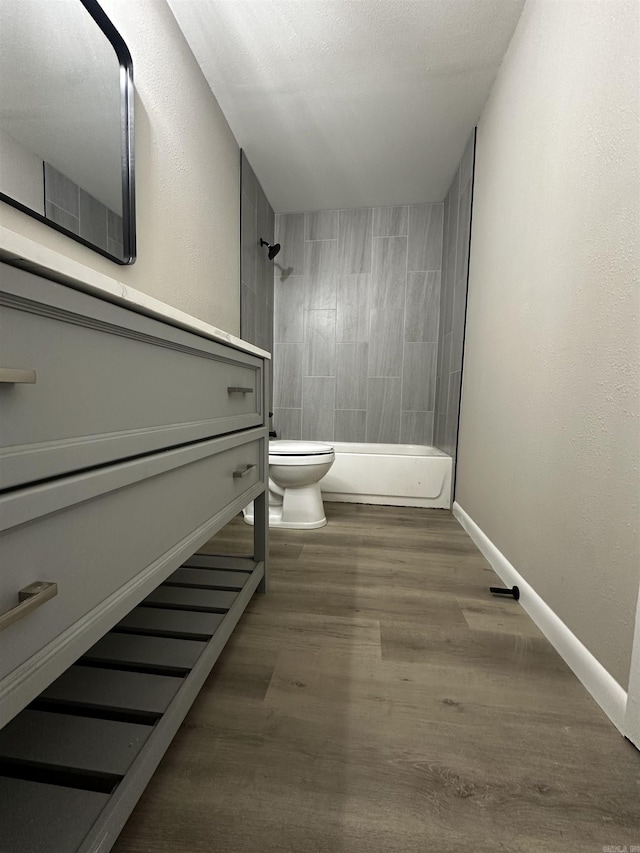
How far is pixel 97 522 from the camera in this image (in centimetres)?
49

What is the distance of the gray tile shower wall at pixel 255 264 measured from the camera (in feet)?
7.76

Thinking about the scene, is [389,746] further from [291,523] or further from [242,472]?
[291,523]

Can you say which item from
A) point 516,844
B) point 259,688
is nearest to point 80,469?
point 259,688

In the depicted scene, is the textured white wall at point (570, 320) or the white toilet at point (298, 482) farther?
the white toilet at point (298, 482)

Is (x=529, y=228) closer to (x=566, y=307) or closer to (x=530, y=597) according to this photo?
(x=566, y=307)

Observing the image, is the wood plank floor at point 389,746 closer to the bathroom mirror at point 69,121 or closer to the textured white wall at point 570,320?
the textured white wall at point 570,320

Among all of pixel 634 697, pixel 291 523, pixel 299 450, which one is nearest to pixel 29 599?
pixel 634 697

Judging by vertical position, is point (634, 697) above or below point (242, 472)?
below

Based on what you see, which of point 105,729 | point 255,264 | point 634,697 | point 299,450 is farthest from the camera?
point 255,264

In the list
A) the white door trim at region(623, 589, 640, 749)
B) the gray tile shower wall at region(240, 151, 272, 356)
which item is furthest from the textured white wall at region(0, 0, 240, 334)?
the white door trim at region(623, 589, 640, 749)

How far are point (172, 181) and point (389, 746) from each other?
192cm

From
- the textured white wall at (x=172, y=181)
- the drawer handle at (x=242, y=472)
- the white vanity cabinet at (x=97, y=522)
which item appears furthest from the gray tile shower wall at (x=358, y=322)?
the white vanity cabinet at (x=97, y=522)

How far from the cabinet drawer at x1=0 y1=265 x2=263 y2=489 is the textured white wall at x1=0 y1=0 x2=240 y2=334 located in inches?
24.1

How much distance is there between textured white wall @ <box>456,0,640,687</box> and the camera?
793 mm
